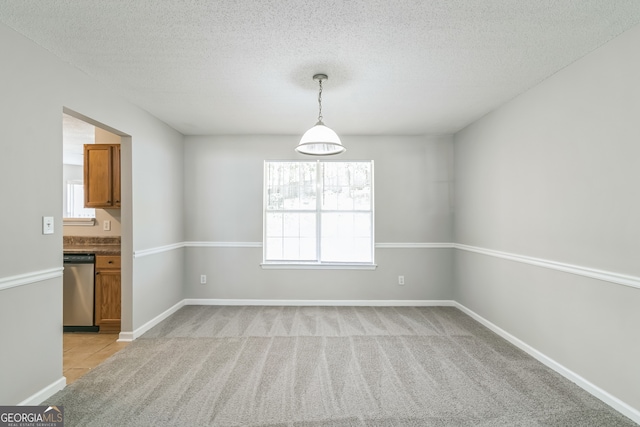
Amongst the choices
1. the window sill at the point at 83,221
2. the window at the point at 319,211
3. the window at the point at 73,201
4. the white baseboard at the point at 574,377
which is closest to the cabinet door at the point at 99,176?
the window sill at the point at 83,221

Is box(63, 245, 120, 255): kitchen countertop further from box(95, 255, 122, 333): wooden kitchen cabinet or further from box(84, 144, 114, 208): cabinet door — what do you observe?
box(84, 144, 114, 208): cabinet door

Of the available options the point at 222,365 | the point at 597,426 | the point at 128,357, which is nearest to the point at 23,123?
the point at 128,357

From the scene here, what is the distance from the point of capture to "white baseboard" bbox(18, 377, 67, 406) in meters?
2.16

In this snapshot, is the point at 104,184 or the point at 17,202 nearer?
the point at 17,202

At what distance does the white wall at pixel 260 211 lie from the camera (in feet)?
15.6

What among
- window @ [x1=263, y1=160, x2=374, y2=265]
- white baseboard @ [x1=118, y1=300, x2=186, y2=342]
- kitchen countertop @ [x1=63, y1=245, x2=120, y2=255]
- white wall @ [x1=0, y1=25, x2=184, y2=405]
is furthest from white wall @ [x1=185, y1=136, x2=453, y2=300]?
white wall @ [x1=0, y1=25, x2=184, y2=405]

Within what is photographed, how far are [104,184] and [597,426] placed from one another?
510 centimetres

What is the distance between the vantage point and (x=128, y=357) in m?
3.00

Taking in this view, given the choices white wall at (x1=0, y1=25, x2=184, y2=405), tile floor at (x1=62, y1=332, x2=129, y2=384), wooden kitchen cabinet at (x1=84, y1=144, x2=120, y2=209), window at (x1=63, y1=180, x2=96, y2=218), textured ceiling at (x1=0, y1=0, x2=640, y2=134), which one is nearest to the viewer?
textured ceiling at (x1=0, y1=0, x2=640, y2=134)

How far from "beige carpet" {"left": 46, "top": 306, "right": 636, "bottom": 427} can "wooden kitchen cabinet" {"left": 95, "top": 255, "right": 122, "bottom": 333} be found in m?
0.53

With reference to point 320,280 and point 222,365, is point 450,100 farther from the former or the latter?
point 222,365

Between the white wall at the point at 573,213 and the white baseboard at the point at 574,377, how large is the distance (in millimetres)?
32

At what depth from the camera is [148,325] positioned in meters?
3.74

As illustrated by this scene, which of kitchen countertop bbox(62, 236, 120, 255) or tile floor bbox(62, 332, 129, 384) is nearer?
tile floor bbox(62, 332, 129, 384)
